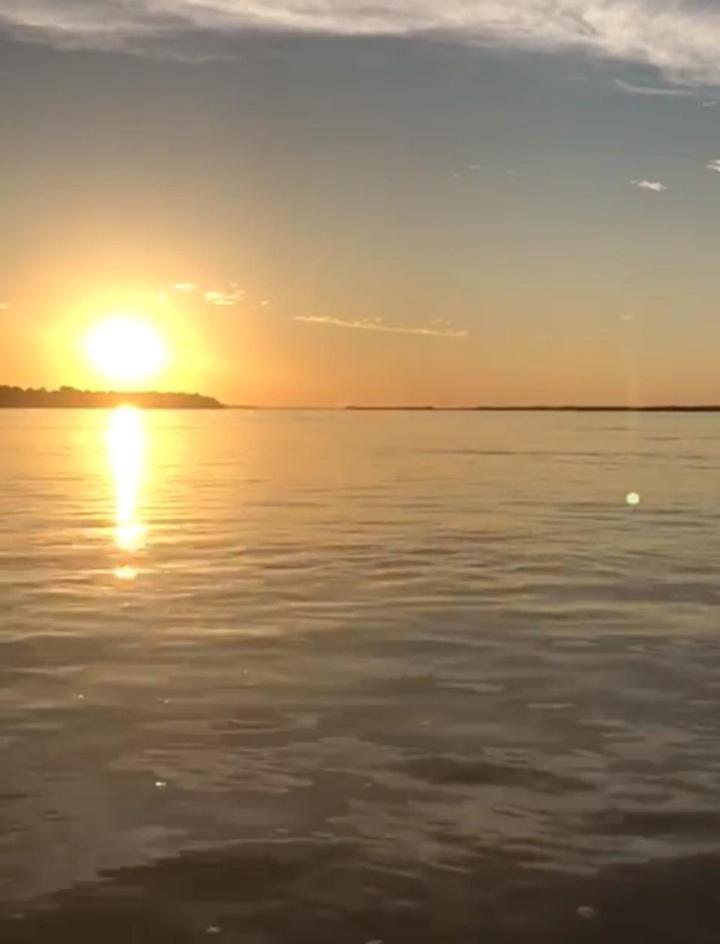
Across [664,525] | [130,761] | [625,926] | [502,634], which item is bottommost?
[625,926]

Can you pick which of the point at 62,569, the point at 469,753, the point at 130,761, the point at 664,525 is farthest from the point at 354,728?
the point at 664,525

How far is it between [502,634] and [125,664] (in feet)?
19.3

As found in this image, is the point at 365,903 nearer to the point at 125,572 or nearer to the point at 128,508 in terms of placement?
the point at 125,572

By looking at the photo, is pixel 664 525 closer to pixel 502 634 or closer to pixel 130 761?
pixel 502 634

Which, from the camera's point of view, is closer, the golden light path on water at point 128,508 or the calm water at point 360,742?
the calm water at point 360,742

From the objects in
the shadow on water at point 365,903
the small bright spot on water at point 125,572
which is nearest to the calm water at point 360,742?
the shadow on water at point 365,903

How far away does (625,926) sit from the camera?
861 cm

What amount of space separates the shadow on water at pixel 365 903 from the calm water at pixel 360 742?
0.03 metres

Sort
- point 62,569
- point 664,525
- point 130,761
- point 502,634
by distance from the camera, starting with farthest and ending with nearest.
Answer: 1. point 664,525
2. point 62,569
3. point 502,634
4. point 130,761

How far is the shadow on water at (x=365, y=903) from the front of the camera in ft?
27.8

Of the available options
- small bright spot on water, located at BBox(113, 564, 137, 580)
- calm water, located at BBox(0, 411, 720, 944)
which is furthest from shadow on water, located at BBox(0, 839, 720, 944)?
small bright spot on water, located at BBox(113, 564, 137, 580)

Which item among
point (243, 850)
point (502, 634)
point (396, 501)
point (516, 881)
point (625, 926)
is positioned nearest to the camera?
point (625, 926)

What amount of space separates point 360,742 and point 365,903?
4019 millimetres

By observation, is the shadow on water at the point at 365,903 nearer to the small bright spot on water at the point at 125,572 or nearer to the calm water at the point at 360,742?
the calm water at the point at 360,742
